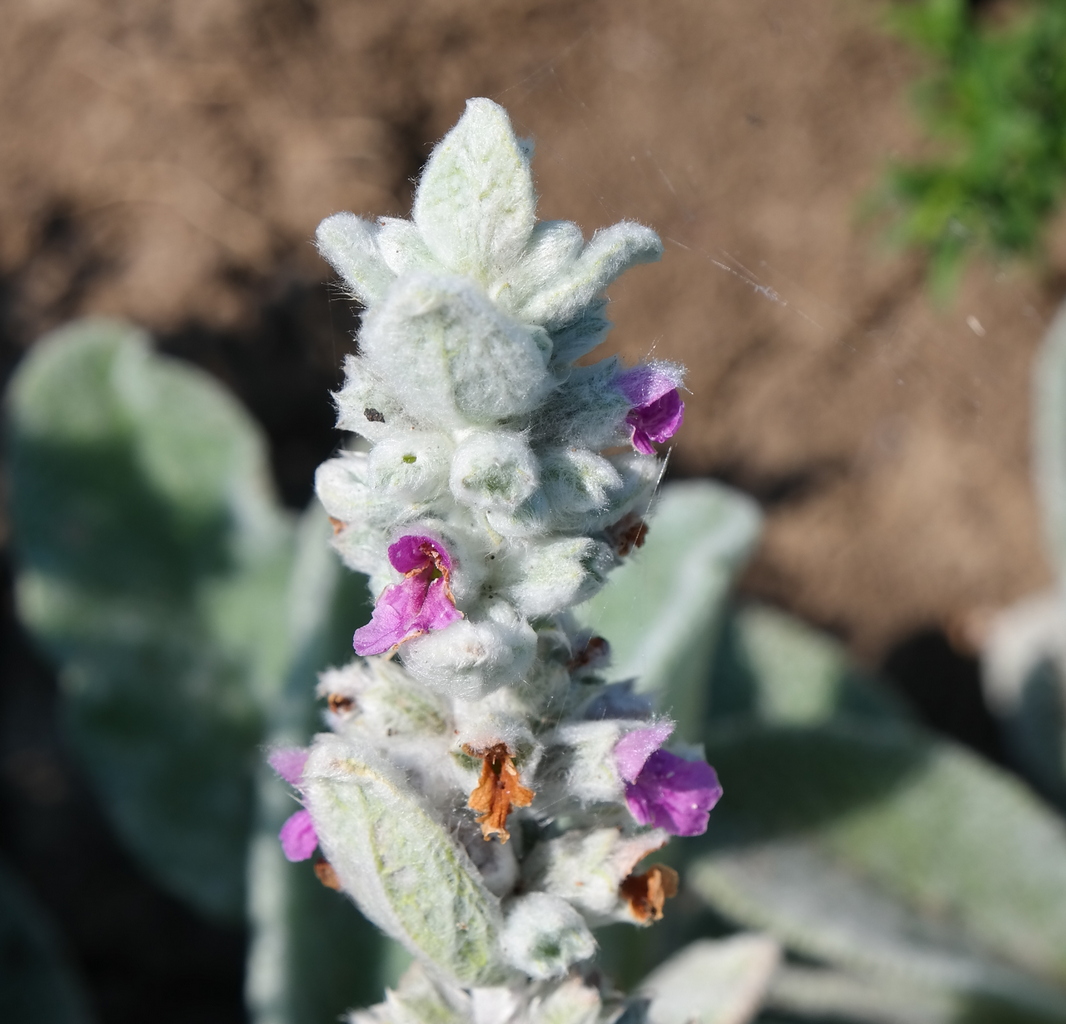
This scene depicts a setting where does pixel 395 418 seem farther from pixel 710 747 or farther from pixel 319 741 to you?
pixel 710 747

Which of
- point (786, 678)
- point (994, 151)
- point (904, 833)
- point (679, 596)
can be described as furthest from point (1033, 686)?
point (994, 151)

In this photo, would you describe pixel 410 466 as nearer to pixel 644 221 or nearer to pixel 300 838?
pixel 300 838

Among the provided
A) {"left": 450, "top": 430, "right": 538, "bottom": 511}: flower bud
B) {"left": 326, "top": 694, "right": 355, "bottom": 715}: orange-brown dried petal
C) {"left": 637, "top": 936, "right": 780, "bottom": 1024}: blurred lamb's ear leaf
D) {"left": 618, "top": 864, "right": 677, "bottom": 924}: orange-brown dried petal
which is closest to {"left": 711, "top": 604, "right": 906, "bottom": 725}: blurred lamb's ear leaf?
{"left": 637, "top": 936, "right": 780, "bottom": 1024}: blurred lamb's ear leaf

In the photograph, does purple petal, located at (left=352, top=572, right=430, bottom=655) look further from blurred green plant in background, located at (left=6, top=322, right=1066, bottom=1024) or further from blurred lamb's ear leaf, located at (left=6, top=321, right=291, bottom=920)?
blurred lamb's ear leaf, located at (left=6, top=321, right=291, bottom=920)

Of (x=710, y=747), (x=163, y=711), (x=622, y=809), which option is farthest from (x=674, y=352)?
(x=622, y=809)

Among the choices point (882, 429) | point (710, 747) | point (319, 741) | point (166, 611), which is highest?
point (882, 429)

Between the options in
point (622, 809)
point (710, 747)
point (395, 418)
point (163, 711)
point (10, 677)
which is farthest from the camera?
point (10, 677)
